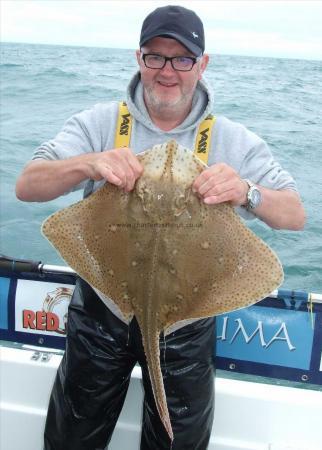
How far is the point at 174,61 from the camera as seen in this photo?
8.57 ft

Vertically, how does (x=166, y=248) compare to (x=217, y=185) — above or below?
below

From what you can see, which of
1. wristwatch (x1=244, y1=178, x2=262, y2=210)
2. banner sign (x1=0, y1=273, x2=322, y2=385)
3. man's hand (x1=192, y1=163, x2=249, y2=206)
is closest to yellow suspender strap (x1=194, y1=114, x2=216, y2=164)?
wristwatch (x1=244, y1=178, x2=262, y2=210)

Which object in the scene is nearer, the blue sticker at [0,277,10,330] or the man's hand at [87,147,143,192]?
the man's hand at [87,147,143,192]

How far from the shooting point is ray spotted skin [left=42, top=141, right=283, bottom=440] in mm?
2117

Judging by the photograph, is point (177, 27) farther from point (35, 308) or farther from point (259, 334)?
point (35, 308)

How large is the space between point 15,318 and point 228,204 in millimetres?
2112

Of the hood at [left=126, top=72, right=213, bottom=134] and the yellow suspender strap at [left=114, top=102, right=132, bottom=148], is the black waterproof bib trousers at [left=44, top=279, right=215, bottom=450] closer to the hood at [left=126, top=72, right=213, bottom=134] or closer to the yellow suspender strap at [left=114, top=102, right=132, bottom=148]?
the yellow suspender strap at [left=114, top=102, right=132, bottom=148]

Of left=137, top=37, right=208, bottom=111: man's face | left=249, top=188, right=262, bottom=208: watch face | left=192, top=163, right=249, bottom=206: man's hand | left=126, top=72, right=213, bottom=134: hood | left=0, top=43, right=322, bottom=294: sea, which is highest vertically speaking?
left=137, top=37, right=208, bottom=111: man's face

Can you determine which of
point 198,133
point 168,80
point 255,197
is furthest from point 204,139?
point 255,197

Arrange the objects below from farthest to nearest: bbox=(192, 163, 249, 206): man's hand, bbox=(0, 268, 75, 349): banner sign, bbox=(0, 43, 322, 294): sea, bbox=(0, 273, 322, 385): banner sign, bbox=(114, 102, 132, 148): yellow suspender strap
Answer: bbox=(0, 43, 322, 294): sea → bbox=(0, 268, 75, 349): banner sign → bbox=(0, 273, 322, 385): banner sign → bbox=(114, 102, 132, 148): yellow suspender strap → bbox=(192, 163, 249, 206): man's hand

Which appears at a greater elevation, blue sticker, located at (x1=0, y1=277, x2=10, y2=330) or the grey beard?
the grey beard

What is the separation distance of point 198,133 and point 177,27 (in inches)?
21.9

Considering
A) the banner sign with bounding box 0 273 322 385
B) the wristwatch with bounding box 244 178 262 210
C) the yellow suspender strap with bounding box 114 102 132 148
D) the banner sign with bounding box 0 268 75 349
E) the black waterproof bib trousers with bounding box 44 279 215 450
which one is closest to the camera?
the wristwatch with bounding box 244 178 262 210

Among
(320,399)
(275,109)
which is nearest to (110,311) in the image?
(320,399)
